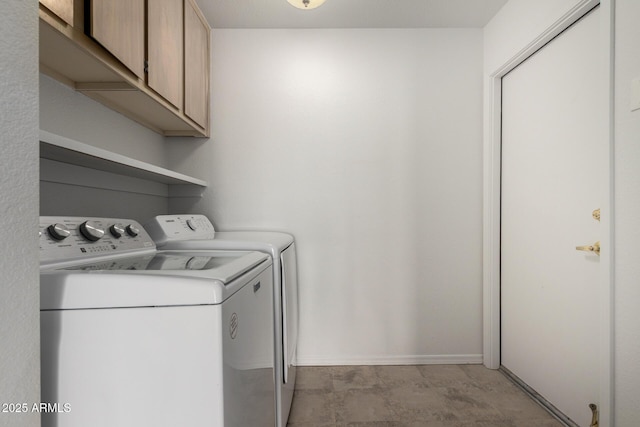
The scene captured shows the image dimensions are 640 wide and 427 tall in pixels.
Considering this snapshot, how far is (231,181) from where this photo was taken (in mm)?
2354

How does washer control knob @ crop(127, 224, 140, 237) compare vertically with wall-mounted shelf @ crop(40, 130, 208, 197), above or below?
below

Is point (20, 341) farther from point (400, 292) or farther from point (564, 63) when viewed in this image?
point (564, 63)

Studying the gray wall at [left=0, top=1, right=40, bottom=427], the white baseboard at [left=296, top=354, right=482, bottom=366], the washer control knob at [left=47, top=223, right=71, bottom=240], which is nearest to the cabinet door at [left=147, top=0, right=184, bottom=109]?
the washer control knob at [left=47, top=223, right=71, bottom=240]

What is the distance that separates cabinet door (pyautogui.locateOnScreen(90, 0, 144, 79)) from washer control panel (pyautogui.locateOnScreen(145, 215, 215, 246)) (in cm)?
69

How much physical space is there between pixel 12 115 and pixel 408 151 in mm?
2130

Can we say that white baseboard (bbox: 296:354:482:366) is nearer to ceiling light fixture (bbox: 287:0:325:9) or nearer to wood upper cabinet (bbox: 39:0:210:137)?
wood upper cabinet (bbox: 39:0:210:137)

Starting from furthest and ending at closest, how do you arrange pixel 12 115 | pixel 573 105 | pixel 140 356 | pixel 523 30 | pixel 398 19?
pixel 398 19 → pixel 523 30 → pixel 573 105 → pixel 140 356 → pixel 12 115

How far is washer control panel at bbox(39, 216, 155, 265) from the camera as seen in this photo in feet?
3.14

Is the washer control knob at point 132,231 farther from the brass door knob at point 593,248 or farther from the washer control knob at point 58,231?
the brass door knob at point 593,248

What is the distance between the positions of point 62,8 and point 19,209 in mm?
770

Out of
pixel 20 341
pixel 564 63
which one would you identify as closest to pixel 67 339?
pixel 20 341

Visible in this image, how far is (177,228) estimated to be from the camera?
1758 mm

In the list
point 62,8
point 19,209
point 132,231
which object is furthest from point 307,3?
point 19,209

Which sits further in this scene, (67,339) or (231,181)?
(231,181)
